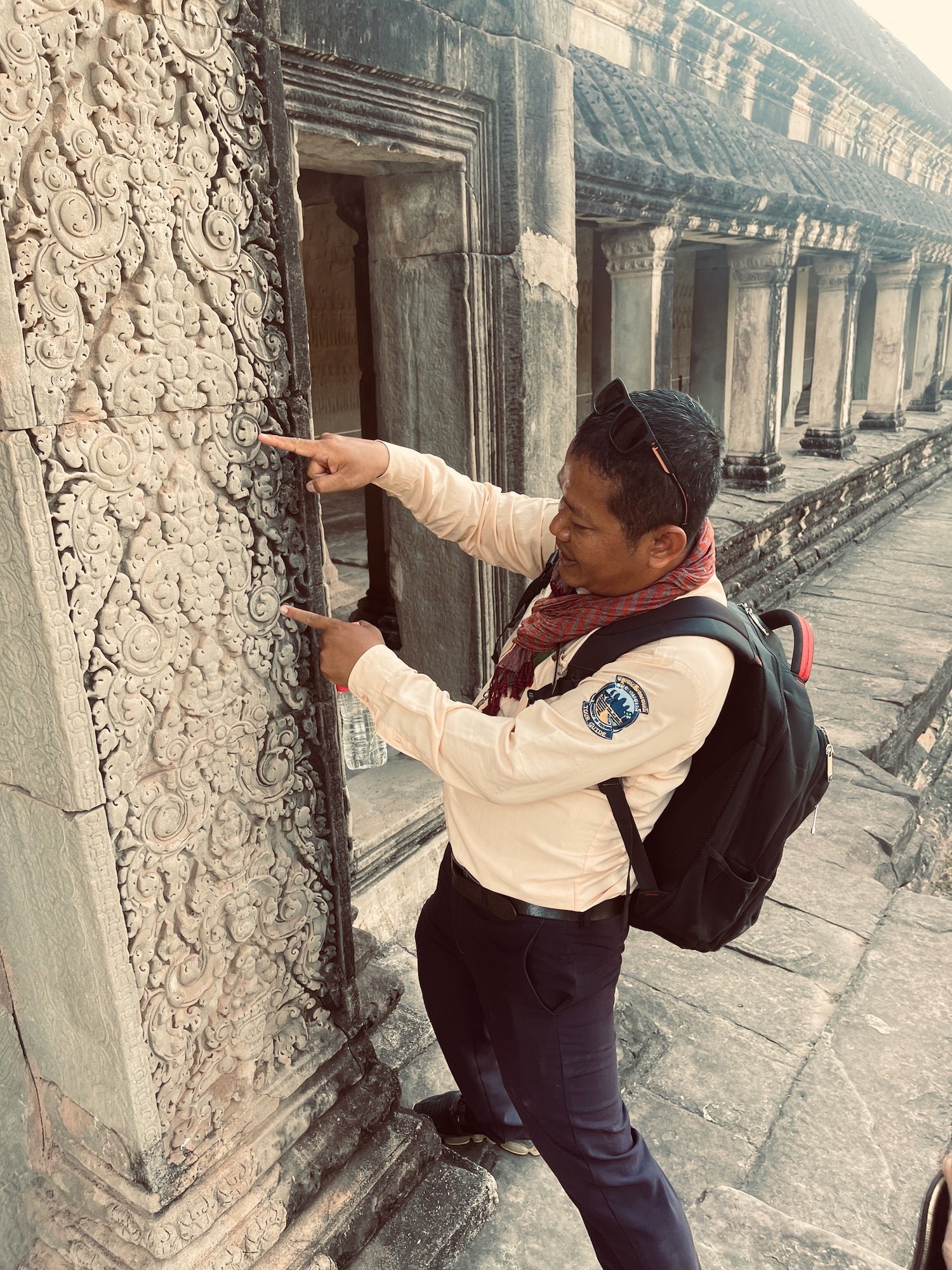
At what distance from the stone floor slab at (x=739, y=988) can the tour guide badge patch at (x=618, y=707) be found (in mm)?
1722

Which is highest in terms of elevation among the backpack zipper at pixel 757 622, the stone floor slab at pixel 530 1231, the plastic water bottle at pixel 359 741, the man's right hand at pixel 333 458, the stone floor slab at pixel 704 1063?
the man's right hand at pixel 333 458

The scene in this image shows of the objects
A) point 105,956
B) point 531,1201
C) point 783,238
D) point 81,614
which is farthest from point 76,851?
point 783,238

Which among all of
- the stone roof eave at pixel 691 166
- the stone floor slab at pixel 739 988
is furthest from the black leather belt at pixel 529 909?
the stone roof eave at pixel 691 166

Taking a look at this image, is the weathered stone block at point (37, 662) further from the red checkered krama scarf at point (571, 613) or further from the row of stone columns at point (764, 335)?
the row of stone columns at point (764, 335)

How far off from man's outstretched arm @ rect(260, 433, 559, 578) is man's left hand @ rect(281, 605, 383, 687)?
296 millimetres

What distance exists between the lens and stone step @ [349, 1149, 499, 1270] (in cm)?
178

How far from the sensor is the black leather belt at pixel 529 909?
1537mm

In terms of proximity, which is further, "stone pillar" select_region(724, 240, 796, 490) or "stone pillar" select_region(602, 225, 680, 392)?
"stone pillar" select_region(724, 240, 796, 490)

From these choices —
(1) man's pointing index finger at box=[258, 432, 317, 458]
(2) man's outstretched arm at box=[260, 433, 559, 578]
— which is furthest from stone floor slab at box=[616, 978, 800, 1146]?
(1) man's pointing index finger at box=[258, 432, 317, 458]

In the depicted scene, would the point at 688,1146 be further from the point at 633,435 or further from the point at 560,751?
the point at 633,435

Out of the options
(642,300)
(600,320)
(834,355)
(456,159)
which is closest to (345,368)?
(600,320)

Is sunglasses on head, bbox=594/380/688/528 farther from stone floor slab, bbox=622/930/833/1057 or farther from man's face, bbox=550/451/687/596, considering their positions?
stone floor slab, bbox=622/930/833/1057

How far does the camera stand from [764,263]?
23.0 ft

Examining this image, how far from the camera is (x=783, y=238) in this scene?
6879mm
